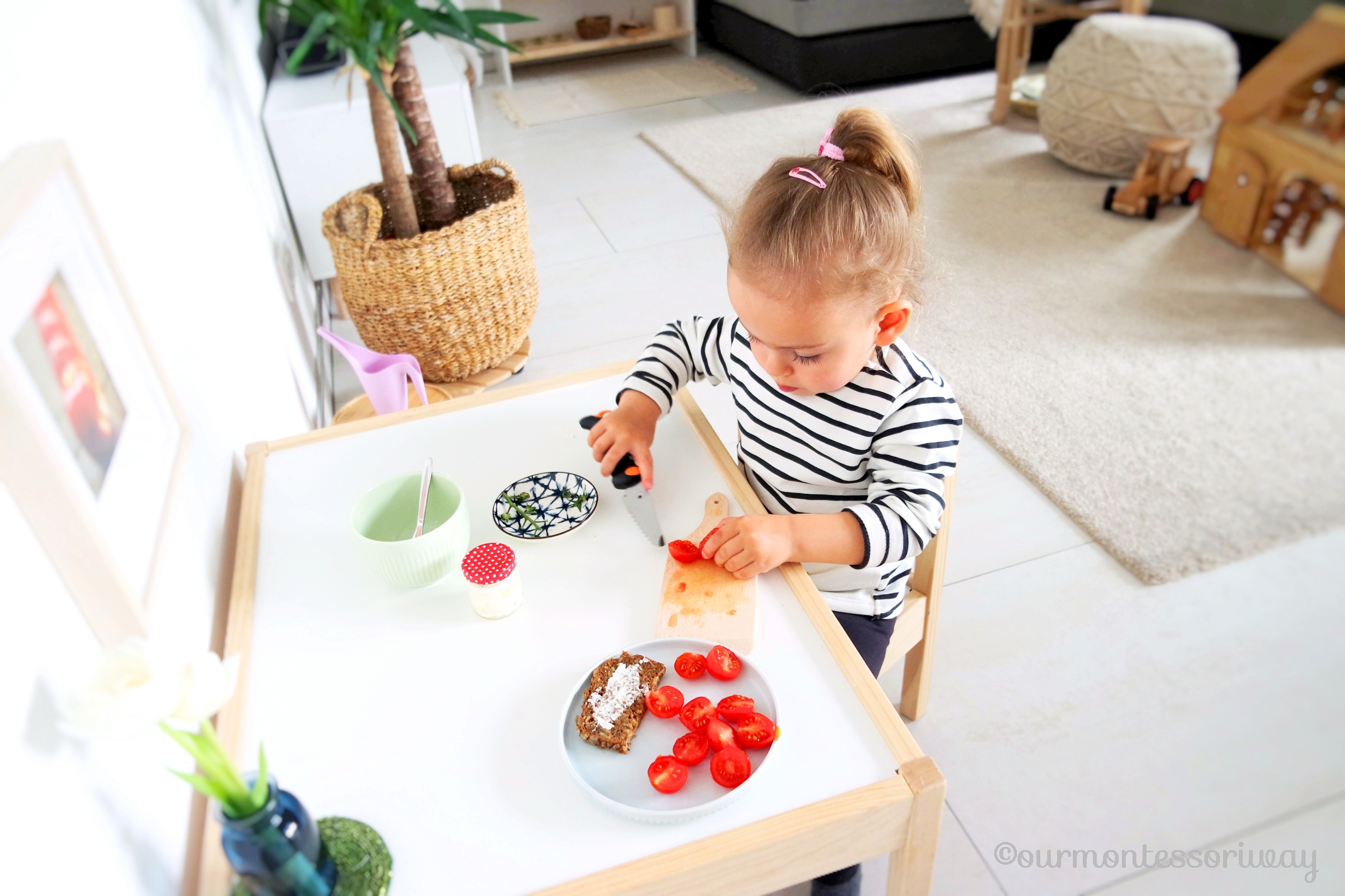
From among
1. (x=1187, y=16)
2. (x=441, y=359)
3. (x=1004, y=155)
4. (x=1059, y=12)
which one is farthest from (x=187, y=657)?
(x=1059, y=12)

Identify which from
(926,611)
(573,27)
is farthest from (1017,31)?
(926,611)

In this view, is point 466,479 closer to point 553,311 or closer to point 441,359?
point 441,359

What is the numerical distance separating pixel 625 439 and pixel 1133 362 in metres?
1.45

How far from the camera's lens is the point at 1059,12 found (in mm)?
2990

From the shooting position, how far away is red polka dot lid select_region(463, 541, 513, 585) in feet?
2.30

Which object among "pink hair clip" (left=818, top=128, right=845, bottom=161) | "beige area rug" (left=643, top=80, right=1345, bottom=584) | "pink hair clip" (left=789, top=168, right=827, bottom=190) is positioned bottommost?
"beige area rug" (left=643, top=80, right=1345, bottom=584)

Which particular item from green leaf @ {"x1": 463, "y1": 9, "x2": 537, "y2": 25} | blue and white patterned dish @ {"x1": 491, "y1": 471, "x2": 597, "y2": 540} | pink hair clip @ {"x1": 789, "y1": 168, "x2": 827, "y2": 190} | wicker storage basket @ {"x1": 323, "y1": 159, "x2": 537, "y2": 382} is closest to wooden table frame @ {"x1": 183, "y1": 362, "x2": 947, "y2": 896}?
blue and white patterned dish @ {"x1": 491, "y1": 471, "x2": 597, "y2": 540}

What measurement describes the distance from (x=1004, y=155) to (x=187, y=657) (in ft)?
9.66

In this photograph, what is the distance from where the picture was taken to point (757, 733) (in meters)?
0.59

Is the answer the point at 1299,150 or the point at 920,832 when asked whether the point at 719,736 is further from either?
the point at 1299,150

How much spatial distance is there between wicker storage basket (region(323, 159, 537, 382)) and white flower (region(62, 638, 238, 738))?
1339 mm

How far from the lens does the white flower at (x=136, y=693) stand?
41cm

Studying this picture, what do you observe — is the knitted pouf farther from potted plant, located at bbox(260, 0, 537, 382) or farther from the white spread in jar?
the white spread in jar

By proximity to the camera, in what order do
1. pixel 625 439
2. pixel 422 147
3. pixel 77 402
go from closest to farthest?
pixel 77 402, pixel 625 439, pixel 422 147
